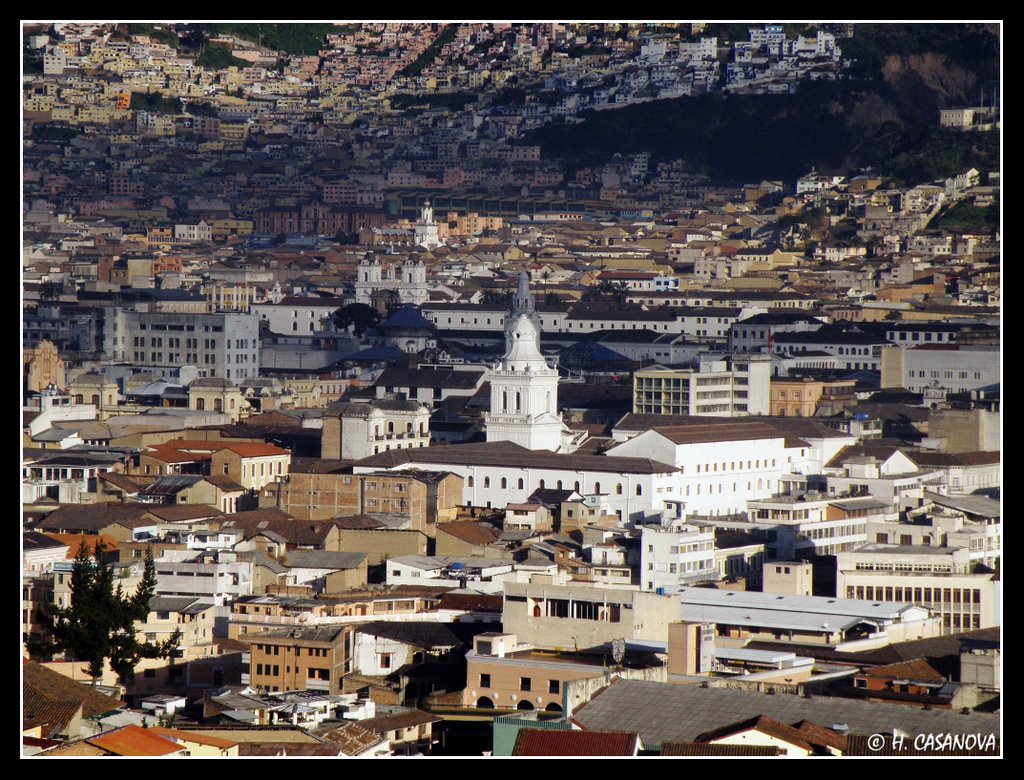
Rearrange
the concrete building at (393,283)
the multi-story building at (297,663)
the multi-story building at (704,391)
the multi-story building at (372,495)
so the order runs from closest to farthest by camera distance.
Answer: the multi-story building at (297,663) < the multi-story building at (372,495) < the multi-story building at (704,391) < the concrete building at (393,283)

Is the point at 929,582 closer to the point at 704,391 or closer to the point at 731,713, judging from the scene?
the point at 731,713

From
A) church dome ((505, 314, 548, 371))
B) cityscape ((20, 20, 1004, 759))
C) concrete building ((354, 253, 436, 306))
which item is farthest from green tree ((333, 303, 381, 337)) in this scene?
church dome ((505, 314, 548, 371))

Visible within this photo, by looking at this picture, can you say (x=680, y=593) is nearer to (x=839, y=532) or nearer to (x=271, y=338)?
(x=839, y=532)

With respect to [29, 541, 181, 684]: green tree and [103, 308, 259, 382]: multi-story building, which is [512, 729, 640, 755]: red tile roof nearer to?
[29, 541, 181, 684]: green tree

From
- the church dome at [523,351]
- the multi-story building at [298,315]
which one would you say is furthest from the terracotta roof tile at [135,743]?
the multi-story building at [298,315]

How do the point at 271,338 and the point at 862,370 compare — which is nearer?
the point at 862,370

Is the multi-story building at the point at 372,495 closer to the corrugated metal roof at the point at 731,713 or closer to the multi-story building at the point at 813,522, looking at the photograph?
the multi-story building at the point at 813,522

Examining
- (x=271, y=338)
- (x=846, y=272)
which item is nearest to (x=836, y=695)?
(x=271, y=338)
